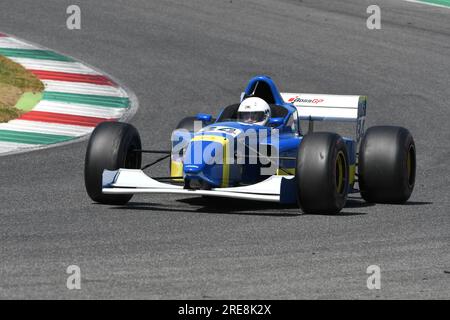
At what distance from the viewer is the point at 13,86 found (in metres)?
18.5

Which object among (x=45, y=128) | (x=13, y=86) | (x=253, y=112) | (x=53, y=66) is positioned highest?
(x=253, y=112)

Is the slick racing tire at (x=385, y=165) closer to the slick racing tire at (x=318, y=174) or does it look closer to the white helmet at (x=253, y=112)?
the slick racing tire at (x=318, y=174)

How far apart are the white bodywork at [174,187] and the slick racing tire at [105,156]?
162mm

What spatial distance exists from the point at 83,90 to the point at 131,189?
8.10 meters

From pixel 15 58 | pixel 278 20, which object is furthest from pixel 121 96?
pixel 278 20

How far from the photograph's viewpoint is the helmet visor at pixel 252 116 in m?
11.8

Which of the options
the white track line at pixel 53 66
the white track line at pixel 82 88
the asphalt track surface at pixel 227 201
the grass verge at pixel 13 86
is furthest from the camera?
the white track line at pixel 53 66

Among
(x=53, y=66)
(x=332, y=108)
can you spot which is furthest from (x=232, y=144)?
(x=53, y=66)

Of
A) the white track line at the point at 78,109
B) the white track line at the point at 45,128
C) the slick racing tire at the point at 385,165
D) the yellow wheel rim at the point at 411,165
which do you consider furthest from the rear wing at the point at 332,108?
the white track line at the point at 78,109

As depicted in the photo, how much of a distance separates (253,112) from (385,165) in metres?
1.39

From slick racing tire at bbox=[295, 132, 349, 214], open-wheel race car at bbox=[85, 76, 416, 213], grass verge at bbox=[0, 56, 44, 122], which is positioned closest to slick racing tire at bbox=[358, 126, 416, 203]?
open-wheel race car at bbox=[85, 76, 416, 213]

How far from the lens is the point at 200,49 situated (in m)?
23.1

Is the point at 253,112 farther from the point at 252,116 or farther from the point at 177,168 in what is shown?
the point at 177,168
